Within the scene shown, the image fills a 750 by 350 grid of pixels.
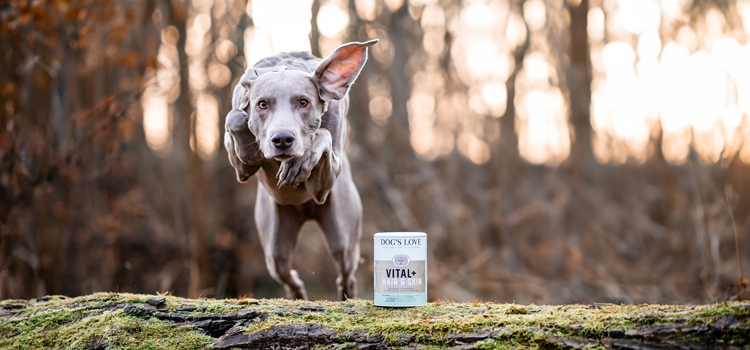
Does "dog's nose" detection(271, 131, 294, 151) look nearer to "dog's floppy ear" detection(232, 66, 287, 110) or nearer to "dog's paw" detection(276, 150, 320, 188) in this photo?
"dog's paw" detection(276, 150, 320, 188)

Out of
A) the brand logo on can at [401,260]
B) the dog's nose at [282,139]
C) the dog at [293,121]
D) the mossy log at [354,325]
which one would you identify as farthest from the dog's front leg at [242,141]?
the brand logo on can at [401,260]

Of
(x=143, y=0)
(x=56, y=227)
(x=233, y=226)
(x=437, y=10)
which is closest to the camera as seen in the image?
(x=56, y=227)

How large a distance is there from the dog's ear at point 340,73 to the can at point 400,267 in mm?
982

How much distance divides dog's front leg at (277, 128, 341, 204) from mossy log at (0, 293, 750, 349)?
30.6 inches

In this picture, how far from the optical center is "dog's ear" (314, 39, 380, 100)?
3691 millimetres

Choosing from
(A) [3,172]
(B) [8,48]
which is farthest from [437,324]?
(B) [8,48]

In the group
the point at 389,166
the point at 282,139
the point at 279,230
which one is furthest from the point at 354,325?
the point at 389,166

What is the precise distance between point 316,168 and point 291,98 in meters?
0.52

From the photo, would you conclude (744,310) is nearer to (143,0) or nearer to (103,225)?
(143,0)

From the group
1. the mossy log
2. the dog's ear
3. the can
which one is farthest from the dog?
the mossy log

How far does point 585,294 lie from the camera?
11.6 meters

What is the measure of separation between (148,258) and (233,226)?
3234 millimetres

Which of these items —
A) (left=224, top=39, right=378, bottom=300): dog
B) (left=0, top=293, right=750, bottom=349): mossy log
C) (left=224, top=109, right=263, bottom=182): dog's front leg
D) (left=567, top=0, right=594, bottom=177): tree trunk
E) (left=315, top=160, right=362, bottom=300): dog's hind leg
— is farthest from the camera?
(left=567, top=0, right=594, bottom=177): tree trunk

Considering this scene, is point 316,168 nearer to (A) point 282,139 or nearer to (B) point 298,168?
(B) point 298,168
